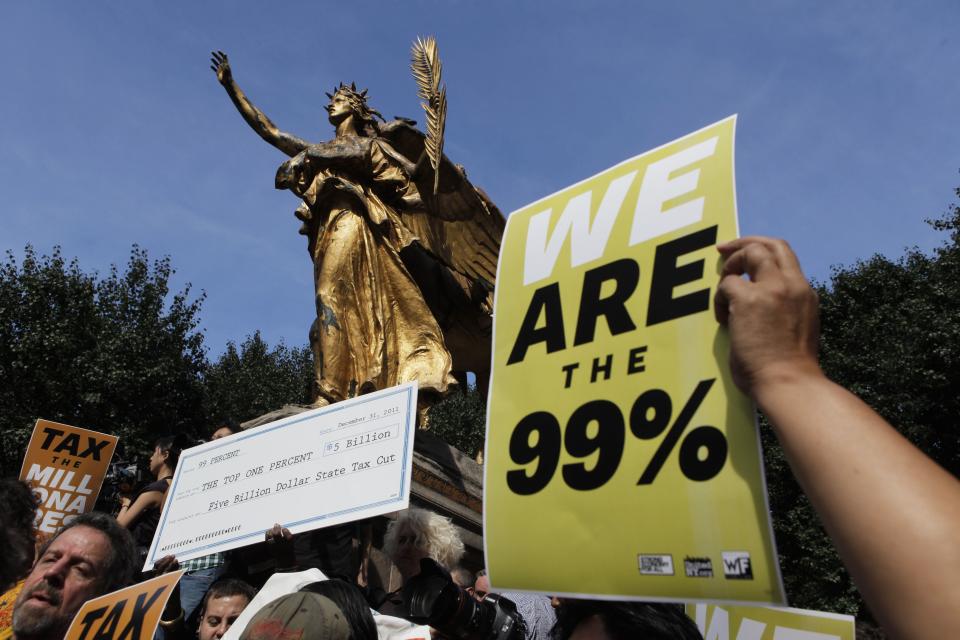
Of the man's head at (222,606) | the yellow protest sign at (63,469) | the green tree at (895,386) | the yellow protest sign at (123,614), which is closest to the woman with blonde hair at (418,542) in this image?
the man's head at (222,606)

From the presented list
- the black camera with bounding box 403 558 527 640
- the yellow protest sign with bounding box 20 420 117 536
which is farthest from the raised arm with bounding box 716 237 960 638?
the yellow protest sign with bounding box 20 420 117 536

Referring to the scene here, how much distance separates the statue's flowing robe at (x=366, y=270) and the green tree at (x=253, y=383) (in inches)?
724

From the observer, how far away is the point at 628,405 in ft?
5.10

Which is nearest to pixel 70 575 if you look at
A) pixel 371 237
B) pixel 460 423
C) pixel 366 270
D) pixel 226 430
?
pixel 226 430

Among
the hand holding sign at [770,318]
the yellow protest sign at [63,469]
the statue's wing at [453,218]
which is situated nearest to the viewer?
the hand holding sign at [770,318]

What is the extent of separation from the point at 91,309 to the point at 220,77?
53.3 ft

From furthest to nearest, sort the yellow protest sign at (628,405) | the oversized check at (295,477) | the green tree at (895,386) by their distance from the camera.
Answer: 1. the green tree at (895,386)
2. the oversized check at (295,477)
3. the yellow protest sign at (628,405)

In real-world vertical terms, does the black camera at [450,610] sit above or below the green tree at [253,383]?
below

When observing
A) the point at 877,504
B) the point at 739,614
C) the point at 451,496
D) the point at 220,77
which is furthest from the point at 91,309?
the point at 877,504

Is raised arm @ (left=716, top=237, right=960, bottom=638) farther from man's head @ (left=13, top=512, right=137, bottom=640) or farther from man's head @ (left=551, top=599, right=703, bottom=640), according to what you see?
man's head @ (left=13, top=512, right=137, bottom=640)

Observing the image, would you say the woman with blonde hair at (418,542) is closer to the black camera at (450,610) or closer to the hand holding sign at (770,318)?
the black camera at (450,610)

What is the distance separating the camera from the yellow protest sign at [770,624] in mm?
3008

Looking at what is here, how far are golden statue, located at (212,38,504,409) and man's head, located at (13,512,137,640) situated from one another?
340 centimetres

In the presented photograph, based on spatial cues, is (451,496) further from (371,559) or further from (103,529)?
(103,529)
